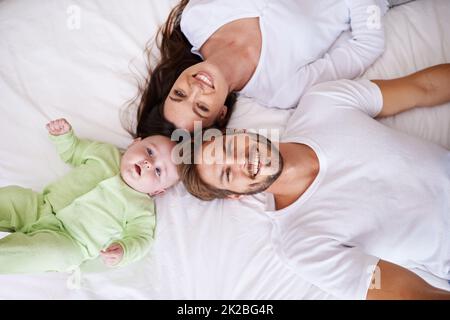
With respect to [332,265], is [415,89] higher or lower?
higher

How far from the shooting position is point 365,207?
4.09 feet

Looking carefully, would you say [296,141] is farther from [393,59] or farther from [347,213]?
[393,59]

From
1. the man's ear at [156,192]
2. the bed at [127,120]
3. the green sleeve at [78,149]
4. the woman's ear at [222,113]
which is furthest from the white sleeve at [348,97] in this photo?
the green sleeve at [78,149]

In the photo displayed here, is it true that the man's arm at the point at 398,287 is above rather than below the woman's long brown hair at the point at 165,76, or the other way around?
below

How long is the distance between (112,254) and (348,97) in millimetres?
771

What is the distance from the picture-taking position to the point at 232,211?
4.57 ft

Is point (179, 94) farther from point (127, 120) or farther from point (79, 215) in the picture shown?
point (79, 215)

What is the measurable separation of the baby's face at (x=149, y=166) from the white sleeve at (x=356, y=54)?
0.49 metres

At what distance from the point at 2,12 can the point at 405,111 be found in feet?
4.73

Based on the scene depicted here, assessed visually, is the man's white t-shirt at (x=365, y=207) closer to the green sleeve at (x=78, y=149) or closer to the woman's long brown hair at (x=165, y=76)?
the woman's long brown hair at (x=165, y=76)

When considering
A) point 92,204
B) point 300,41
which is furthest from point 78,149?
point 300,41

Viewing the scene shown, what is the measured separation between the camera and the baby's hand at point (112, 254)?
4.02 ft

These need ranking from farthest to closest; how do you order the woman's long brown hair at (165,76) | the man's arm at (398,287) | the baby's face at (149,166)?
the woman's long brown hair at (165,76) → the baby's face at (149,166) → the man's arm at (398,287)

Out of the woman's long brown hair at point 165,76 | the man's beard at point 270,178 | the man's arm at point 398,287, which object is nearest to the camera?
the man's arm at point 398,287
